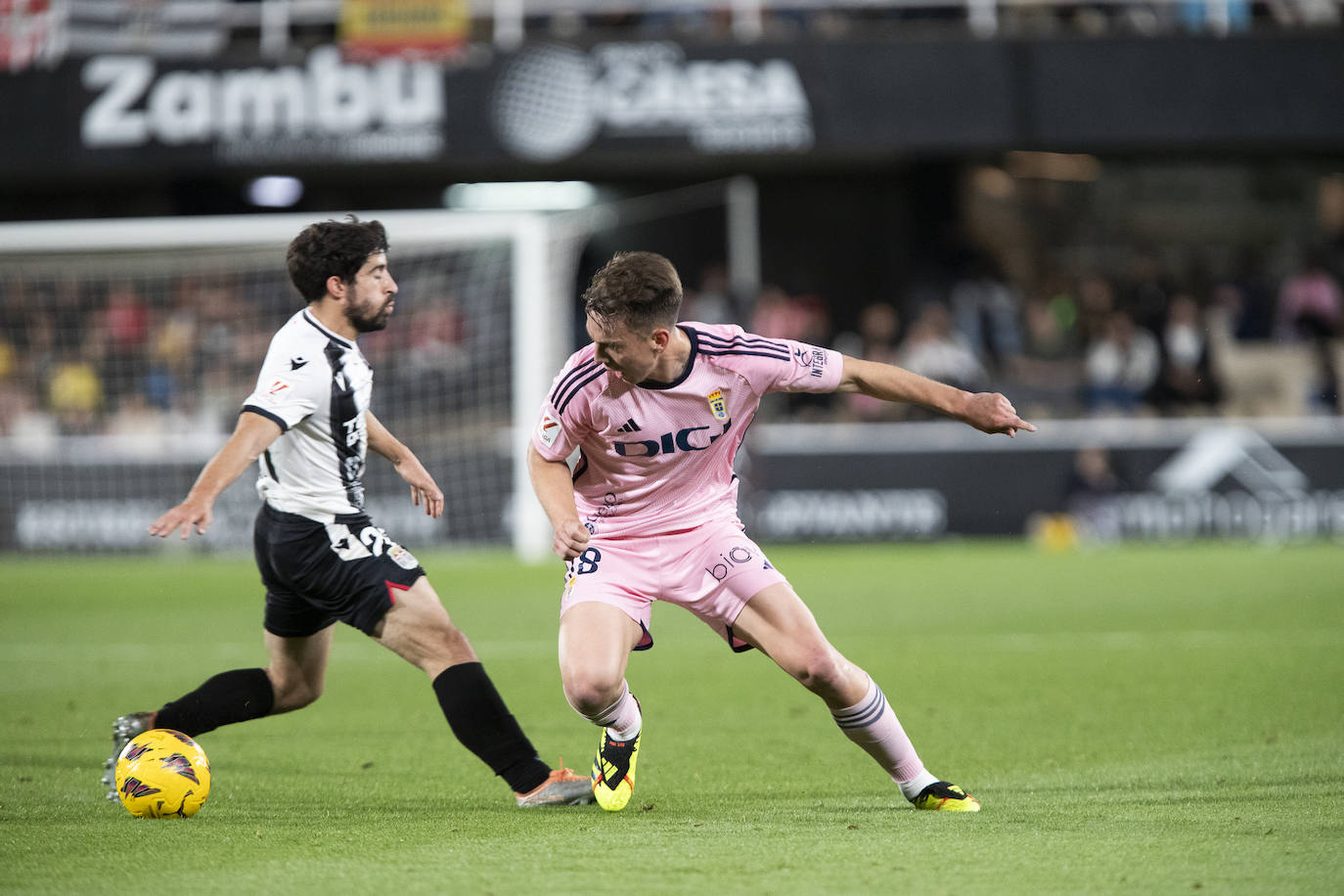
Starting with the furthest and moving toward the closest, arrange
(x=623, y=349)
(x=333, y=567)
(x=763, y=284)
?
(x=763, y=284), (x=333, y=567), (x=623, y=349)

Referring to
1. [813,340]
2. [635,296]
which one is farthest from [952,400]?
[813,340]

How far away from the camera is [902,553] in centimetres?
1730

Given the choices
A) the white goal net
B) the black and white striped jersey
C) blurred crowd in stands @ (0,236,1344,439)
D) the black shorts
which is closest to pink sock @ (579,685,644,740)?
the black shorts

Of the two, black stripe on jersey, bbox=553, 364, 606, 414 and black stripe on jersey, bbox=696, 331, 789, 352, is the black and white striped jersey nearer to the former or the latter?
black stripe on jersey, bbox=553, 364, 606, 414

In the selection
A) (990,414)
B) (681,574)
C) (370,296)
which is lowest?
(681,574)

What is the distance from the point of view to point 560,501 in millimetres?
5023

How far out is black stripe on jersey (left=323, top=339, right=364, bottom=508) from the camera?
535 cm

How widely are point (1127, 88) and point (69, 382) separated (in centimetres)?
1288

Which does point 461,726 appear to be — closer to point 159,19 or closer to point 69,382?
point 69,382

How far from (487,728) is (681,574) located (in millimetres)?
829

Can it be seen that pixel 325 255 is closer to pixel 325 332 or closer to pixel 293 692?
pixel 325 332

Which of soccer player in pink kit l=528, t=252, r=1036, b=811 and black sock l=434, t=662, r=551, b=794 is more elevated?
soccer player in pink kit l=528, t=252, r=1036, b=811

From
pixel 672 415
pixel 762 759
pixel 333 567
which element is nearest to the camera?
pixel 672 415

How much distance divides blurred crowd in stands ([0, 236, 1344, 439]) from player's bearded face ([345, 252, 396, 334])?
12.0 metres
